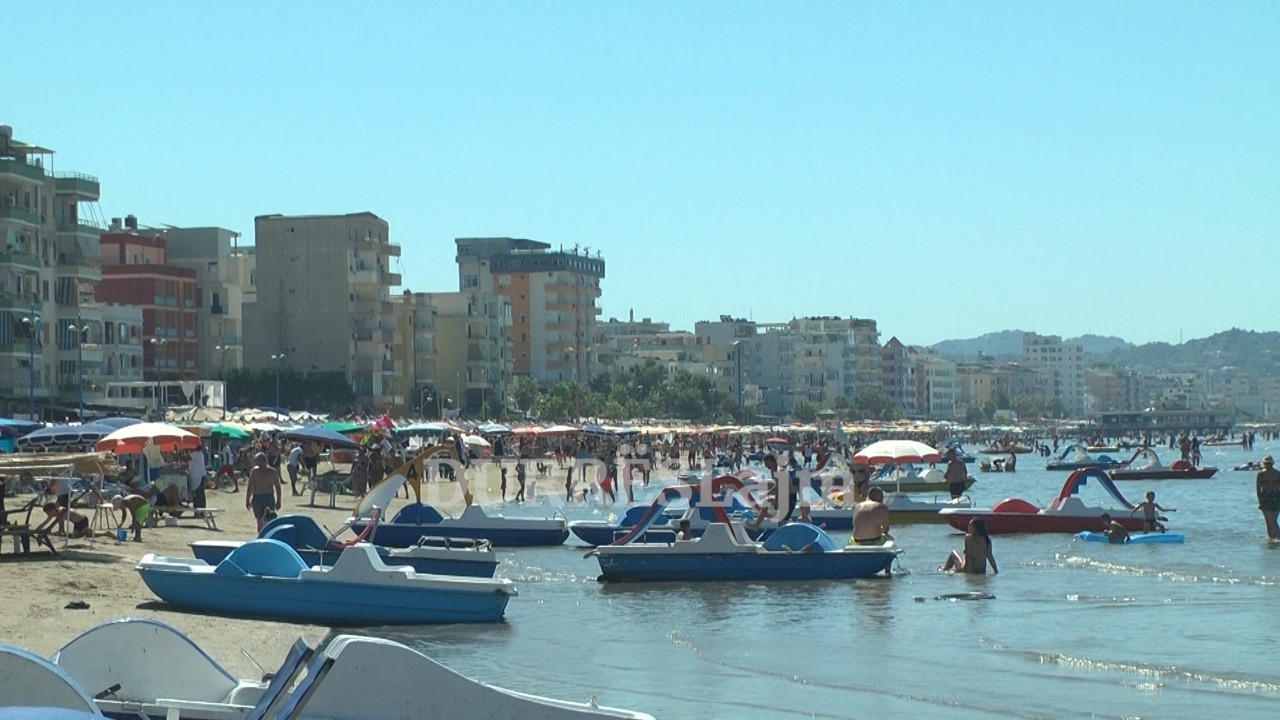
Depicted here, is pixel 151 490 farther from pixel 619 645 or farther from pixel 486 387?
pixel 486 387

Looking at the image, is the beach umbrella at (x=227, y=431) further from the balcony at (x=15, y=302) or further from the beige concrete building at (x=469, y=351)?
the beige concrete building at (x=469, y=351)

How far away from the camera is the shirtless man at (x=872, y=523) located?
85.4 ft

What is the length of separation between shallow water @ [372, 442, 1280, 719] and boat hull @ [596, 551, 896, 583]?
243 millimetres

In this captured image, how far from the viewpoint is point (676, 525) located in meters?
28.8

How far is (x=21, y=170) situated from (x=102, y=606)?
57.4 m

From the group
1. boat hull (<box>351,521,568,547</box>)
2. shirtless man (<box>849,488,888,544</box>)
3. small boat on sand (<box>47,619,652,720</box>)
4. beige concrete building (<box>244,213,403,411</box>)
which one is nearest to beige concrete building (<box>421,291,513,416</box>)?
beige concrete building (<box>244,213,403,411</box>)

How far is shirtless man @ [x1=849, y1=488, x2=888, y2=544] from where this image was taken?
26031 mm

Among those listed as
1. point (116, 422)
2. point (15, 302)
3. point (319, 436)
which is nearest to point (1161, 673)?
point (116, 422)

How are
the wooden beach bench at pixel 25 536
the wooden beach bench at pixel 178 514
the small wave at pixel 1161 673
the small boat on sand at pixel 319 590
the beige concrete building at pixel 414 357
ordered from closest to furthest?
the small wave at pixel 1161 673 < the small boat on sand at pixel 319 590 < the wooden beach bench at pixel 25 536 < the wooden beach bench at pixel 178 514 < the beige concrete building at pixel 414 357

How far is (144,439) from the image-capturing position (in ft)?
98.1

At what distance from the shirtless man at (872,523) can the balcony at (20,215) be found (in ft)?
176

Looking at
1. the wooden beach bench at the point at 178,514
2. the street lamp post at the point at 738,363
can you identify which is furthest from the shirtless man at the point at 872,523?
the street lamp post at the point at 738,363

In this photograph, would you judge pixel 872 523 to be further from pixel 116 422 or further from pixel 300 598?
pixel 116 422

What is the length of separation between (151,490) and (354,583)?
12568 millimetres
